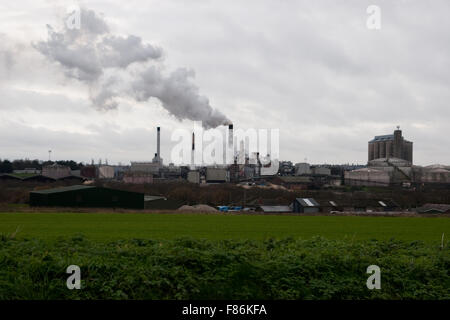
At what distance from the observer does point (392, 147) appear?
12056cm

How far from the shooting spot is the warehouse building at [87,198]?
1401 inches

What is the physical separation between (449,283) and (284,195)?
45789mm

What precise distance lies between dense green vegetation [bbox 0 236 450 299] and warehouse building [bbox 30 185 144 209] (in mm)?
26353

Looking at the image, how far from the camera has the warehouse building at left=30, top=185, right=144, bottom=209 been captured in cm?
3559

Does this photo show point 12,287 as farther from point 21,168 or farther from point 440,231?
point 21,168

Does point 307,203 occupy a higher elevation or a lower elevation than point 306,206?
higher

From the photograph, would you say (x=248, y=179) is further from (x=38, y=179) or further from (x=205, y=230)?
(x=205, y=230)

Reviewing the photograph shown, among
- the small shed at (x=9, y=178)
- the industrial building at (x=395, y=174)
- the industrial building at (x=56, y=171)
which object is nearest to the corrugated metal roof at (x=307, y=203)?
the industrial building at (x=395, y=174)

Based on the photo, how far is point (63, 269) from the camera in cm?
877

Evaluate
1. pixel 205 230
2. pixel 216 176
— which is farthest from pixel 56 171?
pixel 205 230

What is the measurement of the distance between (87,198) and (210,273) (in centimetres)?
2957

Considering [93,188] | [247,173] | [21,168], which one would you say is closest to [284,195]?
[93,188]
